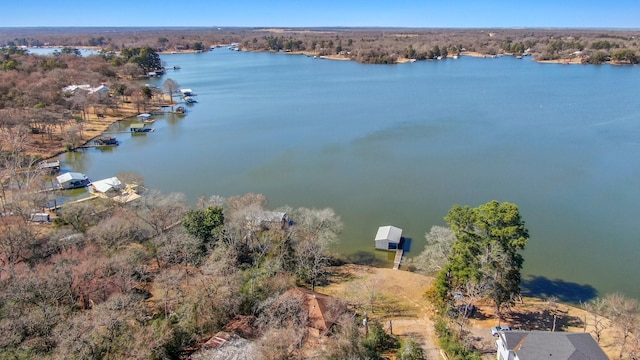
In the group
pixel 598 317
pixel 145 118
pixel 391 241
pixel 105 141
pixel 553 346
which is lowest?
pixel 598 317

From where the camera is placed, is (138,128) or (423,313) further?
(138,128)

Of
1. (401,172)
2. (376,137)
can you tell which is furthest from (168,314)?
(376,137)

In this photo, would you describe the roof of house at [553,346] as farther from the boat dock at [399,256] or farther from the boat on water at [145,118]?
the boat on water at [145,118]

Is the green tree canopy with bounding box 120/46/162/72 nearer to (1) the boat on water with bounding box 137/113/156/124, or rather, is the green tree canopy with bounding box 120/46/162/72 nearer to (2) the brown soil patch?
(1) the boat on water with bounding box 137/113/156/124

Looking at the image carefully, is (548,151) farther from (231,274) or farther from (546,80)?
(546,80)

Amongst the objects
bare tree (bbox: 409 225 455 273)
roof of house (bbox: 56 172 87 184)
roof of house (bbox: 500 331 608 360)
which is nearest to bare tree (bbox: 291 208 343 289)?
bare tree (bbox: 409 225 455 273)

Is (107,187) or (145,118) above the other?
(145,118)

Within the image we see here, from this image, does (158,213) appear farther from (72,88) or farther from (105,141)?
(72,88)

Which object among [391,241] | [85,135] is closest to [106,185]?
[85,135]
